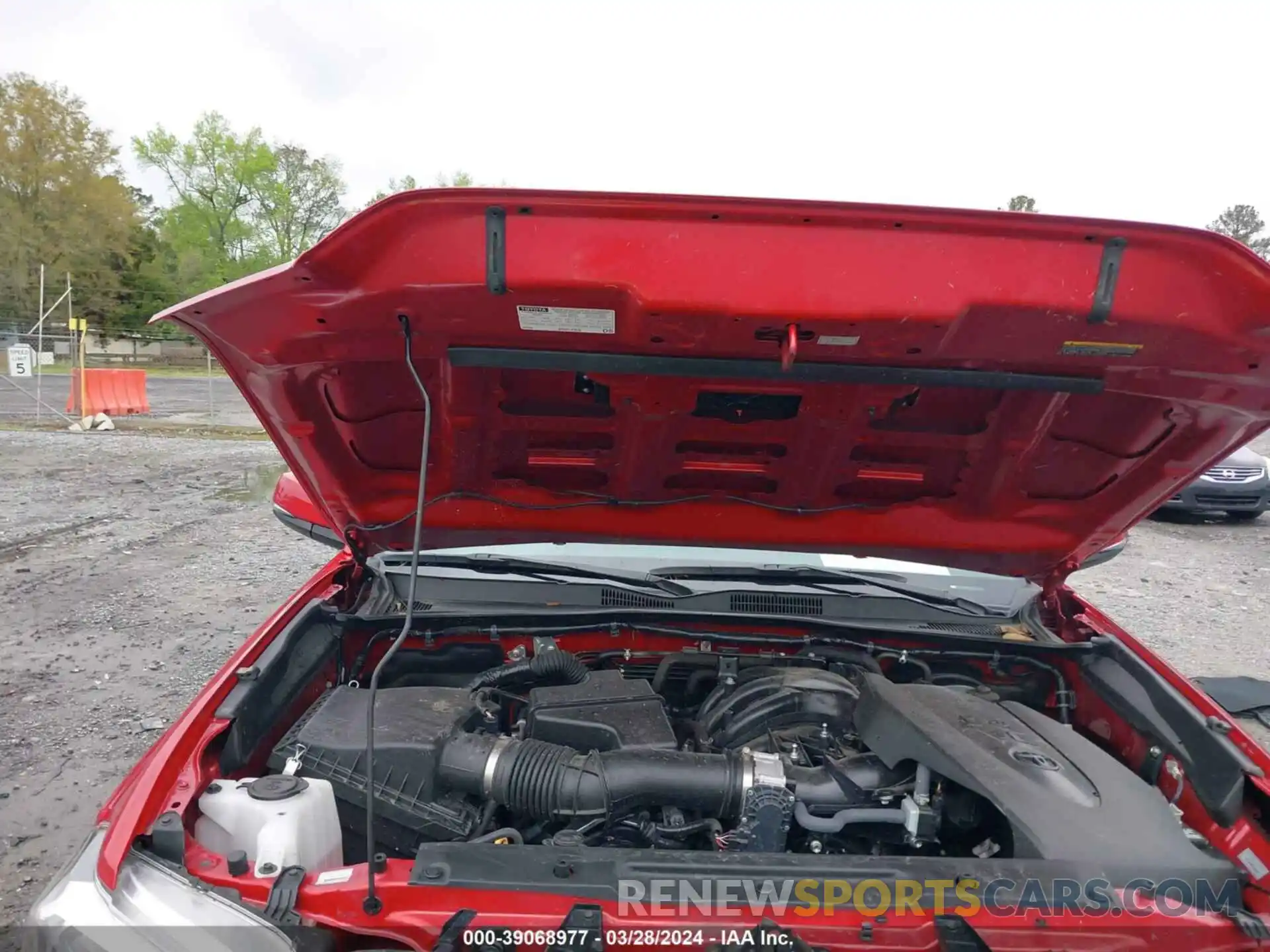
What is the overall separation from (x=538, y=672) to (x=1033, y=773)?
1271 mm

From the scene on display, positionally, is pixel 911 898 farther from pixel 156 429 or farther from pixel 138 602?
pixel 156 429

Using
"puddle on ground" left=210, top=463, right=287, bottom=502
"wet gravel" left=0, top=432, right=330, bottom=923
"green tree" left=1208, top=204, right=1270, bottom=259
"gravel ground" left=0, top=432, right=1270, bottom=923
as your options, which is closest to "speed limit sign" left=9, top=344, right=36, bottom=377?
"gravel ground" left=0, top=432, right=1270, bottom=923

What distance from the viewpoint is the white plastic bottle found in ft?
4.80

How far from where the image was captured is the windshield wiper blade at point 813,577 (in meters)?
2.51

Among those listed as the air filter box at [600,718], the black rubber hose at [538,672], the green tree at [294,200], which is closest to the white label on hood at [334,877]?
the air filter box at [600,718]

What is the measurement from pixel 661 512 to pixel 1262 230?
189 ft

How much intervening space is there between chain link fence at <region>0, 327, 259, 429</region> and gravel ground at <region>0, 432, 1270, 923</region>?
1.89 metres

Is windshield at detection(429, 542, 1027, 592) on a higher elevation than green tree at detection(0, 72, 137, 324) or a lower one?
lower

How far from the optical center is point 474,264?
1.46m

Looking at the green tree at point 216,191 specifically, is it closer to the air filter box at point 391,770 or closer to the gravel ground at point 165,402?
the gravel ground at point 165,402

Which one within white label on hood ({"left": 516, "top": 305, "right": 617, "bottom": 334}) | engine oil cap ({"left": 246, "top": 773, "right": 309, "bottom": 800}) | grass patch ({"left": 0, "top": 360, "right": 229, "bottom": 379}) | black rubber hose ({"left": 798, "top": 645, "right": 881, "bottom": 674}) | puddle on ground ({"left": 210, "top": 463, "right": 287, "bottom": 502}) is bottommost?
puddle on ground ({"left": 210, "top": 463, "right": 287, "bottom": 502})

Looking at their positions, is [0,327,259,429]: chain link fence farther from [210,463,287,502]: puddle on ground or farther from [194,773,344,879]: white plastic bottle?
[194,773,344,879]: white plastic bottle

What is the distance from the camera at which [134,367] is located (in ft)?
86.8

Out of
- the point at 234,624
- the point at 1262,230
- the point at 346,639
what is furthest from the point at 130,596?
the point at 1262,230
